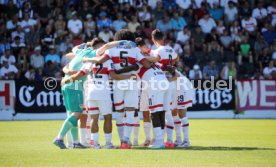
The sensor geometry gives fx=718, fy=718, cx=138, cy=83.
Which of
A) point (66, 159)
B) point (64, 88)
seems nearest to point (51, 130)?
point (64, 88)

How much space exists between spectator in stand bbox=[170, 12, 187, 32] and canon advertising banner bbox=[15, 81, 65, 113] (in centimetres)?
709

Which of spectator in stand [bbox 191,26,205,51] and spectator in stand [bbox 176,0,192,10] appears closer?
spectator in stand [bbox 191,26,205,51]

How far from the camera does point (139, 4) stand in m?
33.3

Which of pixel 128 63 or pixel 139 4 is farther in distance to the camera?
pixel 139 4

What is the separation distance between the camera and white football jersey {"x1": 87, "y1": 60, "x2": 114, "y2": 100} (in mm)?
15852

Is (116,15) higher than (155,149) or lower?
higher

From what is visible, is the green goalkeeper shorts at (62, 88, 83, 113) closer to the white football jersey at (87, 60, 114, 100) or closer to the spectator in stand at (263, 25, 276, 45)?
the white football jersey at (87, 60, 114, 100)

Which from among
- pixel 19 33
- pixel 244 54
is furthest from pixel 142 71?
pixel 244 54

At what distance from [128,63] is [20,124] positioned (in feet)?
34.3

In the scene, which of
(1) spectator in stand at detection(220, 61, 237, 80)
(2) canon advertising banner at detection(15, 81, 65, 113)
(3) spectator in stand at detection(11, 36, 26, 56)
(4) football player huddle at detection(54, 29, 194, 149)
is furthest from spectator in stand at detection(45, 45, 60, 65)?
(4) football player huddle at detection(54, 29, 194, 149)

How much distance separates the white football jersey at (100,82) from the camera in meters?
15.9

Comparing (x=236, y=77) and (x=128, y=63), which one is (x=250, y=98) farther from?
(x=128, y=63)

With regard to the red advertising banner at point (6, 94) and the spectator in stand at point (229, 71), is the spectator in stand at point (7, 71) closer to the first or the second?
the red advertising banner at point (6, 94)

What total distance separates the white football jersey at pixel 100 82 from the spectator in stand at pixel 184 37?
1644 centimetres
